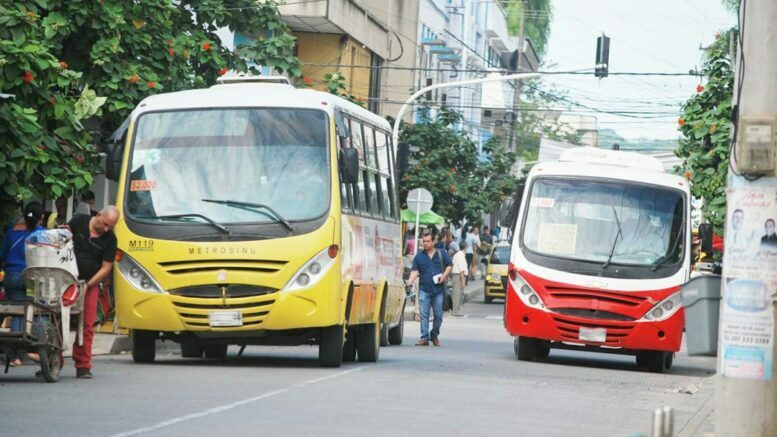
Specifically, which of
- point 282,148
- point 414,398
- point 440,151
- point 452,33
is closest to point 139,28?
point 282,148

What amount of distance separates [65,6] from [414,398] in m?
9.78

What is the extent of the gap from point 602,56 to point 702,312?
28555 millimetres

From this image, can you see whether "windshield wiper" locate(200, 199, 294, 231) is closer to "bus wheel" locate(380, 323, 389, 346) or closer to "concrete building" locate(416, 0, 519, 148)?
"bus wheel" locate(380, 323, 389, 346)

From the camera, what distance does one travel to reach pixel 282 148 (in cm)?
1931

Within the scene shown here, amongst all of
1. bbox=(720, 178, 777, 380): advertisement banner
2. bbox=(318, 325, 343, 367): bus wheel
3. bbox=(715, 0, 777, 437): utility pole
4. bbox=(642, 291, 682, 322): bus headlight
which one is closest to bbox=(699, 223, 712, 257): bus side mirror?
bbox=(642, 291, 682, 322): bus headlight

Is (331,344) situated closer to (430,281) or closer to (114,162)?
(114,162)

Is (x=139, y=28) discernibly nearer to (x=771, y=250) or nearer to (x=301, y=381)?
(x=301, y=381)

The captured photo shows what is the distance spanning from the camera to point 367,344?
2161 centimetres

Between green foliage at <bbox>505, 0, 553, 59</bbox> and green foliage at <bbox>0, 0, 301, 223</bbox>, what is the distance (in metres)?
76.6

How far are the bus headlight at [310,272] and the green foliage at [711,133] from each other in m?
8.58

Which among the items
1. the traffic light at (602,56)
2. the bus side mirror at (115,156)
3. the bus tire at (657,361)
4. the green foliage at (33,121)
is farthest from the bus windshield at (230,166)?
the traffic light at (602,56)

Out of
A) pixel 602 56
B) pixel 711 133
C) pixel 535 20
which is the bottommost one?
pixel 711 133

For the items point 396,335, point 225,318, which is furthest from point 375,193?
point 396,335

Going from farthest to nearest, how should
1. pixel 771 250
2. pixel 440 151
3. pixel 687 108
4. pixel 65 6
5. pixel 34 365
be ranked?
pixel 440 151
pixel 687 108
pixel 65 6
pixel 34 365
pixel 771 250
